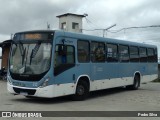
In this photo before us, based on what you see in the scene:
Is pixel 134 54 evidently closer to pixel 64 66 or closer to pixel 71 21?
pixel 64 66

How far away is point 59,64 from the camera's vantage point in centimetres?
1445

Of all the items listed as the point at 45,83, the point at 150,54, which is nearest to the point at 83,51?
the point at 45,83

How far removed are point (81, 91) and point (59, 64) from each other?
2.07 m

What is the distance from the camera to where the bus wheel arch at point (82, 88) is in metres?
15.6

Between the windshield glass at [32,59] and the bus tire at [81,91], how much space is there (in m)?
2.30

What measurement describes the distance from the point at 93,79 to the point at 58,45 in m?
3.24

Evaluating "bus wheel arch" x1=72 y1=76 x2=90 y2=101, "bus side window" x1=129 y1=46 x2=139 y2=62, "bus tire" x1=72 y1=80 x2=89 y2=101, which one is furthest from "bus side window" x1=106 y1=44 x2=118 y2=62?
"bus tire" x1=72 y1=80 x2=89 y2=101

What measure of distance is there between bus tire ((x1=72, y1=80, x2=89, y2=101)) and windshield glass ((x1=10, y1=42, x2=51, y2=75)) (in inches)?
90.4

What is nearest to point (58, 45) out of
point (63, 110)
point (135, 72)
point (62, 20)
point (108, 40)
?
point (63, 110)

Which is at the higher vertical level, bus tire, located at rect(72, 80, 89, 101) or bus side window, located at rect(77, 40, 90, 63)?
bus side window, located at rect(77, 40, 90, 63)

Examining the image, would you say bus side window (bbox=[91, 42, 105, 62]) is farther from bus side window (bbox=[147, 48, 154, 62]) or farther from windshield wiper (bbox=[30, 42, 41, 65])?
bus side window (bbox=[147, 48, 154, 62])

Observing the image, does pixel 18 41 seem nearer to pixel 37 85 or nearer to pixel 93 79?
pixel 37 85

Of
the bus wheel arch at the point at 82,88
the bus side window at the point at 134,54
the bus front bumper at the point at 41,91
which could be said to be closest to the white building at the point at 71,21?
the bus side window at the point at 134,54

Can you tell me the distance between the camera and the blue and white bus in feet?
46.1
